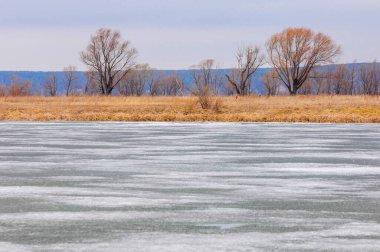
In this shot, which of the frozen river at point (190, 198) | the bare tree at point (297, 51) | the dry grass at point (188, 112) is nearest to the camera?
the frozen river at point (190, 198)

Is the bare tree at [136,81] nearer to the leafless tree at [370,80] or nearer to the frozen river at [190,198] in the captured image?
the leafless tree at [370,80]

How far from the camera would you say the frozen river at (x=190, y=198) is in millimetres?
6508

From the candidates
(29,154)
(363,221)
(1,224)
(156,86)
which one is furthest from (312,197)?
(156,86)

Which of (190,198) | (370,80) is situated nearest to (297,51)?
(370,80)

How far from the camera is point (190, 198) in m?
8.92

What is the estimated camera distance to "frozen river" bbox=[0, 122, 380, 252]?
6.51 meters

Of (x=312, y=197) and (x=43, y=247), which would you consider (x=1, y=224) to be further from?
(x=312, y=197)

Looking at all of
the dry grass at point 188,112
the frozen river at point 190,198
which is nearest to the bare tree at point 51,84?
the dry grass at point 188,112

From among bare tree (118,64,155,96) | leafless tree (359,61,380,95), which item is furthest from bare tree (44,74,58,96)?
leafless tree (359,61,380,95)

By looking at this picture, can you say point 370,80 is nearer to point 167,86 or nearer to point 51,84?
point 167,86

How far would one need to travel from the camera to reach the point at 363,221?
7.40 meters

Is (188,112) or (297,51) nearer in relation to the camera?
(188,112)

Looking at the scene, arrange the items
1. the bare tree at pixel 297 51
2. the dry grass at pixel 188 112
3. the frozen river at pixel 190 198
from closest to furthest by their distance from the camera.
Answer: the frozen river at pixel 190 198 → the dry grass at pixel 188 112 → the bare tree at pixel 297 51

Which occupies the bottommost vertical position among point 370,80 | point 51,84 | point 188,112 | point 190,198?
point 51,84
